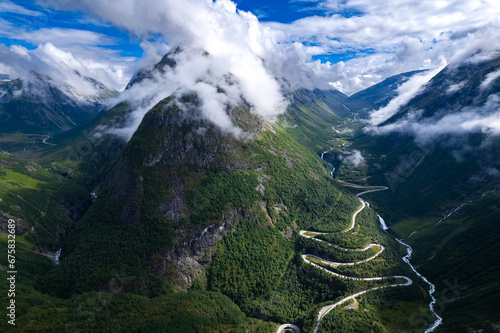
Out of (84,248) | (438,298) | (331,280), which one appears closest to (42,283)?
(84,248)

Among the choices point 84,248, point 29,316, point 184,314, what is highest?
point 84,248

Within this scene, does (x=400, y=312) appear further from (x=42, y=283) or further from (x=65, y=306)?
(x=42, y=283)

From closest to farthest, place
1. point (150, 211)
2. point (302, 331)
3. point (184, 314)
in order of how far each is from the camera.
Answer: point (184, 314) → point (302, 331) → point (150, 211)

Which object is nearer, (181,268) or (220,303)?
(220,303)

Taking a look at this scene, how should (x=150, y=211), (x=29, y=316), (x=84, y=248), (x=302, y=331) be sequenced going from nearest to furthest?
1. (x=29, y=316)
2. (x=302, y=331)
3. (x=84, y=248)
4. (x=150, y=211)

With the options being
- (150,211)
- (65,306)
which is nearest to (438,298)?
(150,211)

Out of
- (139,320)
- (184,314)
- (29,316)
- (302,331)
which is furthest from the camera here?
(302,331)

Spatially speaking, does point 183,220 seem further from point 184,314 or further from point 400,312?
point 400,312

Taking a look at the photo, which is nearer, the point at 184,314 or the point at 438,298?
the point at 184,314

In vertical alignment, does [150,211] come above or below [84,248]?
above
